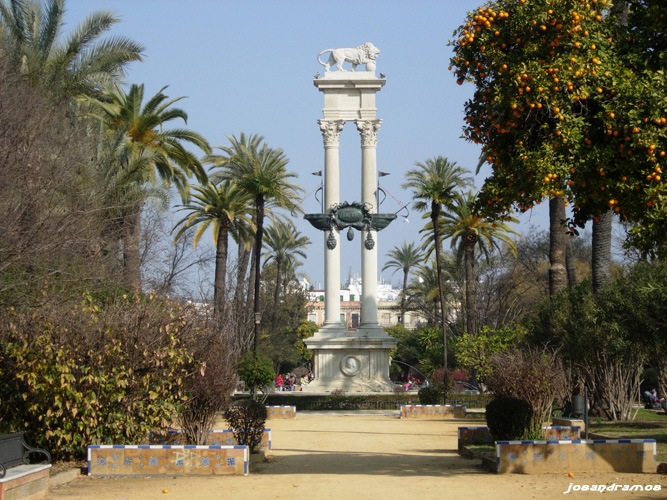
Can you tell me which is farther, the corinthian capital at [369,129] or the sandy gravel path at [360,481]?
the corinthian capital at [369,129]

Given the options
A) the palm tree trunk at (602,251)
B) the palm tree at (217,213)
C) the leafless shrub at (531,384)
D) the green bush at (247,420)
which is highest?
the palm tree at (217,213)

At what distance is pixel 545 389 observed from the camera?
55.1 feet

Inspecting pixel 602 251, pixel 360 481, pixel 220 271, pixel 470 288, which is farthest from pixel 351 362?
pixel 360 481

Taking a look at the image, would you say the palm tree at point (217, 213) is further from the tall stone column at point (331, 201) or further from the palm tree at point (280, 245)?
the palm tree at point (280, 245)

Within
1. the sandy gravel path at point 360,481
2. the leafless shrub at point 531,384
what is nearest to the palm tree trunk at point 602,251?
the sandy gravel path at point 360,481

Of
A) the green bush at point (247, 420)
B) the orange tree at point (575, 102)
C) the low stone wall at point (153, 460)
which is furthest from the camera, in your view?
the green bush at point (247, 420)

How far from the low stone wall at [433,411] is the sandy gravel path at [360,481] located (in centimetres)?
1308

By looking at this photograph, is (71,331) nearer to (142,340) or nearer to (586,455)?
(142,340)

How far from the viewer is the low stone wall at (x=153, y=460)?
14.3 m

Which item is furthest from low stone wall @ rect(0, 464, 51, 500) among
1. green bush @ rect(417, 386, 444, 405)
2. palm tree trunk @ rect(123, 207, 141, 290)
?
green bush @ rect(417, 386, 444, 405)

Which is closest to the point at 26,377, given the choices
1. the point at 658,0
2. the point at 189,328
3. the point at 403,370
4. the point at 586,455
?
the point at 189,328

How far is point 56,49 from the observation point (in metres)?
26.6

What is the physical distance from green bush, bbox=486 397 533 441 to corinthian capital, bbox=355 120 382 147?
2693 centimetres

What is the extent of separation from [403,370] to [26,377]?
69.8 metres
